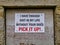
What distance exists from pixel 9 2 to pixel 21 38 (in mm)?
974

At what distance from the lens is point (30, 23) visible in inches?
186

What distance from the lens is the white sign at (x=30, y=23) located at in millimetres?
4730

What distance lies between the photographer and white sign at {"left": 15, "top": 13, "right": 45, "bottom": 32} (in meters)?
4.73

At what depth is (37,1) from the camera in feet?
15.2

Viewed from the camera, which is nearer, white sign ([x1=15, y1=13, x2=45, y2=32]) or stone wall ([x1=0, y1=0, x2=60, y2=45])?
stone wall ([x1=0, y1=0, x2=60, y2=45])

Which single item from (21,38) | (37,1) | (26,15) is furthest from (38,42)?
(37,1)

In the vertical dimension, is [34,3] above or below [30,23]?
above

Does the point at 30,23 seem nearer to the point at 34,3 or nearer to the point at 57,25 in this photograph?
the point at 34,3

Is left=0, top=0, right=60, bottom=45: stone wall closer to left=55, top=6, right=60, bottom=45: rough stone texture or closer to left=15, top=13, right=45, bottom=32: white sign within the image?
left=55, top=6, right=60, bottom=45: rough stone texture

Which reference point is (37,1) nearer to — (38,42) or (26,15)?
(26,15)

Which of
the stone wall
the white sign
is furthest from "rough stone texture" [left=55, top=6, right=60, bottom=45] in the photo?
the white sign

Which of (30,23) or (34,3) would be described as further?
(30,23)

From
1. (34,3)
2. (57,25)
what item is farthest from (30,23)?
(57,25)

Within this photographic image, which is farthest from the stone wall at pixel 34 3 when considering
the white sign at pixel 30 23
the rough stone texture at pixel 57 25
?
the white sign at pixel 30 23
